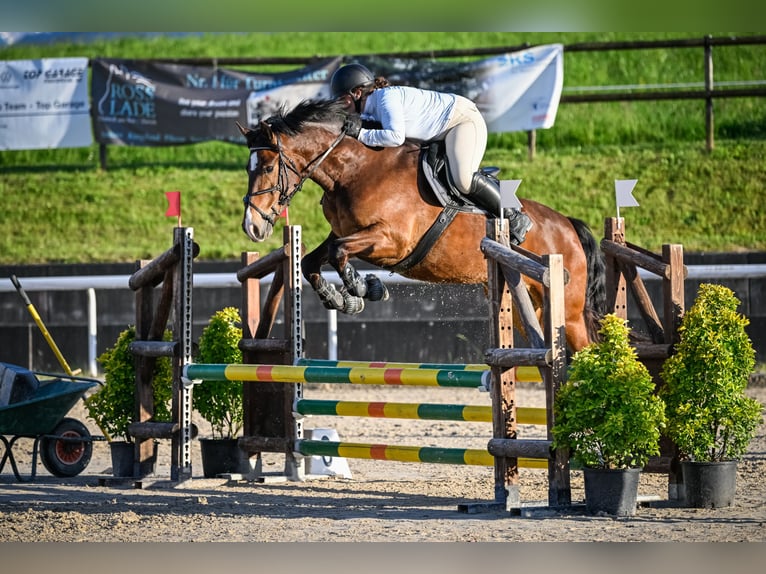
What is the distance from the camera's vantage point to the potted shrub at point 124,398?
21.6 feet

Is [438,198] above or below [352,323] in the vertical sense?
above

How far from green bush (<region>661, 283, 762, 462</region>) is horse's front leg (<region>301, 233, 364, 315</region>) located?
1.59 m

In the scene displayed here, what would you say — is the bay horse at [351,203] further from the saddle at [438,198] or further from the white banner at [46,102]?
the white banner at [46,102]

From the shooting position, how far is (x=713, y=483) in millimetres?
5184

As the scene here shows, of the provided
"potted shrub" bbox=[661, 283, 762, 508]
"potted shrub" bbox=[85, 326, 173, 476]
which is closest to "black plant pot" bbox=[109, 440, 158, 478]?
"potted shrub" bbox=[85, 326, 173, 476]

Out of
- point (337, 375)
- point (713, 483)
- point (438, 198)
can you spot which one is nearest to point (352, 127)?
point (438, 198)

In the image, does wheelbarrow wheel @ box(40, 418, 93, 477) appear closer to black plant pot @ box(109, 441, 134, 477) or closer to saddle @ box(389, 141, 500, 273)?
black plant pot @ box(109, 441, 134, 477)

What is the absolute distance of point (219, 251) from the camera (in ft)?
37.3

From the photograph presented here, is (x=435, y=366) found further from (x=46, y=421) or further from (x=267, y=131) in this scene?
(x=46, y=421)

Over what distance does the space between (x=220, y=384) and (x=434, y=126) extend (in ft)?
6.34

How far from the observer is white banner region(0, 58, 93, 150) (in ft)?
38.4
